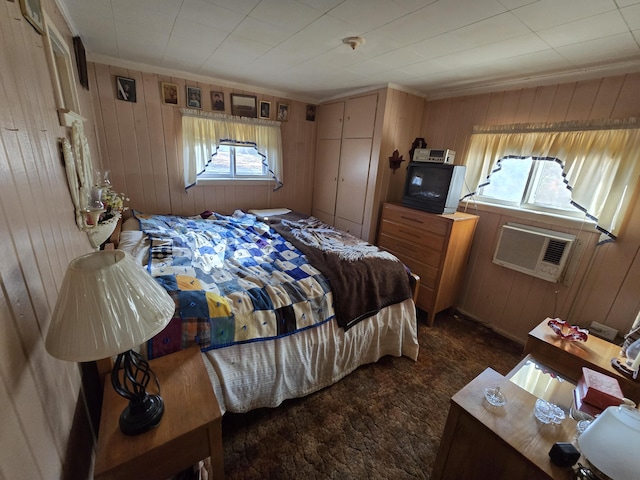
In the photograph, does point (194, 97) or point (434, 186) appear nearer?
point (434, 186)

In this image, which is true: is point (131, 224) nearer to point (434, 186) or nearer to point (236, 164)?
point (236, 164)

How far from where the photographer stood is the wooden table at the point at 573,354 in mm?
1400

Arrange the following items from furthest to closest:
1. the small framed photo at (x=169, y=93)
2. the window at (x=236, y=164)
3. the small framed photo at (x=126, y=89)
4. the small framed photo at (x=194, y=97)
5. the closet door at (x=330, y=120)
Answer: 1. the closet door at (x=330, y=120)
2. the window at (x=236, y=164)
3. the small framed photo at (x=194, y=97)
4. the small framed photo at (x=169, y=93)
5. the small framed photo at (x=126, y=89)

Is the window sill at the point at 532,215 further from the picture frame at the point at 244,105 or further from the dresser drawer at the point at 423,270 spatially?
the picture frame at the point at 244,105

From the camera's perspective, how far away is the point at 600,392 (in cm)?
115

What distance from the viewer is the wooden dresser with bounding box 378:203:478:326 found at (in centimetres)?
245

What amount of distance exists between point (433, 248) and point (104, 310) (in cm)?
246

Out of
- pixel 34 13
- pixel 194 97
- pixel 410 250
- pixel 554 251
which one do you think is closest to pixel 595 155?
pixel 554 251

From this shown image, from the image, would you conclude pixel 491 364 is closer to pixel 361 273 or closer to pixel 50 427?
pixel 361 273

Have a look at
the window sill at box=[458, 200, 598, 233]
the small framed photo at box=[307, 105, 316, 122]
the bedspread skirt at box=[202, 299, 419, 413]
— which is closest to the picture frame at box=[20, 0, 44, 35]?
the bedspread skirt at box=[202, 299, 419, 413]

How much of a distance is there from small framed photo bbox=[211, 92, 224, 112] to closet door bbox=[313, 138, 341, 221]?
1.35 metres

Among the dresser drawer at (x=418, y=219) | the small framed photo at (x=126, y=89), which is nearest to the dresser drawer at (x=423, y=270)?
the dresser drawer at (x=418, y=219)

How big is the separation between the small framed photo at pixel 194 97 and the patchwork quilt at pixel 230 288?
Result: 1.46m

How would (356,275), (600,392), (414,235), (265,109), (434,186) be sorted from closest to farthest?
(600,392) → (356,275) → (434,186) → (414,235) → (265,109)
